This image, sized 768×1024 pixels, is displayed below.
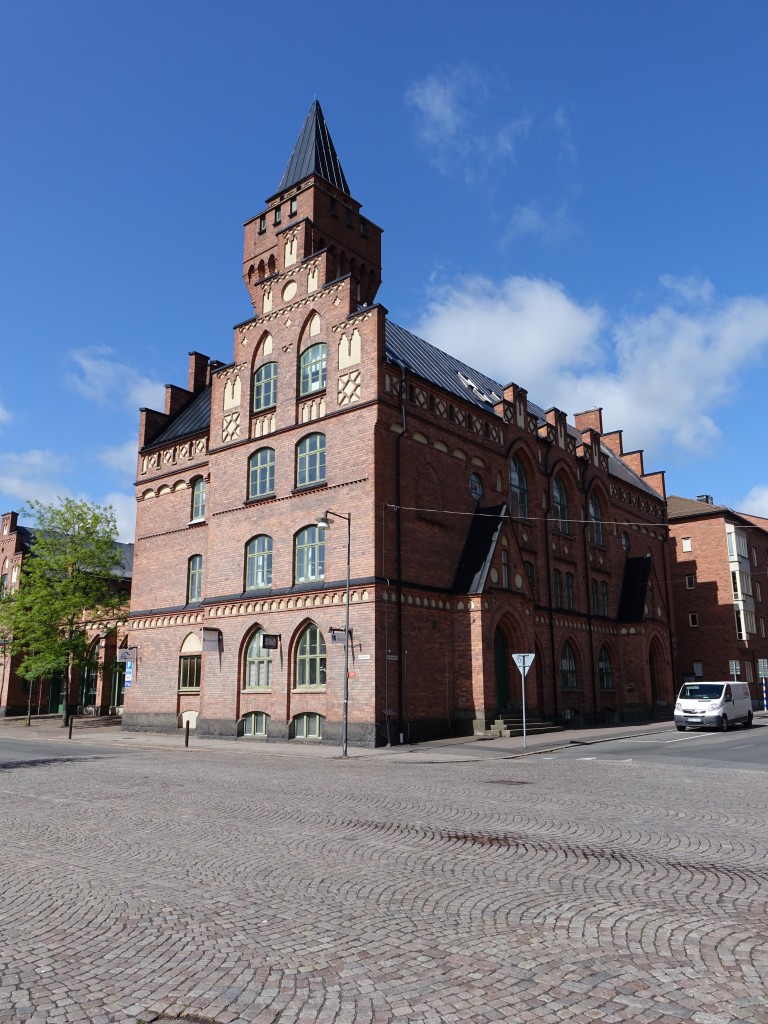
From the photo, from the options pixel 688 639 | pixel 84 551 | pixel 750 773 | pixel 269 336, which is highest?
pixel 269 336

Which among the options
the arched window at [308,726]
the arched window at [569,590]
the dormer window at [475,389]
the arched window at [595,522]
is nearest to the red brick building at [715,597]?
the arched window at [595,522]

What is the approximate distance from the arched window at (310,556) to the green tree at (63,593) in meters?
15.9

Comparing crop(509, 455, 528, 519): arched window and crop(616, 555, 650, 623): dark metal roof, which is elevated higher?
crop(509, 455, 528, 519): arched window

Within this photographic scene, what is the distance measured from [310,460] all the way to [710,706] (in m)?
18.6

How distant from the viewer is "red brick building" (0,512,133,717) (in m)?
43.8

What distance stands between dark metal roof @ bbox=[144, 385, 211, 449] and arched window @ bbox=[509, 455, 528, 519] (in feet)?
44.6

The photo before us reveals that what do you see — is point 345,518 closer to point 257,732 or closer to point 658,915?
point 257,732

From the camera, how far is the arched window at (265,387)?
31.2 metres

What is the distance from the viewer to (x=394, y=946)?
18.1 ft

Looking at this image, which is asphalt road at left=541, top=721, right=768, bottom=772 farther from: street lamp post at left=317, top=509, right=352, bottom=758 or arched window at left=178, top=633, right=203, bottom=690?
arched window at left=178, top=633, right=203, bottom=690

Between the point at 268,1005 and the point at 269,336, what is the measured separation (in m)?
29.3

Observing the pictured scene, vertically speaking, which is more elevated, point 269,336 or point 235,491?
point 269,336

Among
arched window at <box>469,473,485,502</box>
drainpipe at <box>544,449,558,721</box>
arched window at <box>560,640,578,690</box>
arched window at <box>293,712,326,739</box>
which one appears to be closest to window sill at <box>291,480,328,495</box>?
arched window at <box>469,473,485,502</box>

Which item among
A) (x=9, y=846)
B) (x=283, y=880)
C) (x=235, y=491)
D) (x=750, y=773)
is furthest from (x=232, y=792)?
(x=235, y=491)
